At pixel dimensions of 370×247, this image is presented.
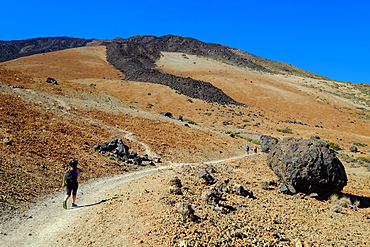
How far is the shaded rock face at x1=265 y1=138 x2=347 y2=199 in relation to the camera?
49.4ft

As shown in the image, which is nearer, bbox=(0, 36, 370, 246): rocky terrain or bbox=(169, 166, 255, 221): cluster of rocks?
bbox=(0, 36, 370, 246): rocky terrain

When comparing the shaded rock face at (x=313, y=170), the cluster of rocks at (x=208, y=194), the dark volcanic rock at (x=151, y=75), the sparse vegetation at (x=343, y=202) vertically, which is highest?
the dark volcanic rock at (x=151, y=75)

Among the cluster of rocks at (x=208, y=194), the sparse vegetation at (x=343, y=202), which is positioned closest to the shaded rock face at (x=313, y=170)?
the sparse vegetation at (x=343, y=202)

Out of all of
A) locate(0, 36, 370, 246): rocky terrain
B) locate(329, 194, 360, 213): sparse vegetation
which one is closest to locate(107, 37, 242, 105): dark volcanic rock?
locate(0, 36, 370, 246): rocky terrain

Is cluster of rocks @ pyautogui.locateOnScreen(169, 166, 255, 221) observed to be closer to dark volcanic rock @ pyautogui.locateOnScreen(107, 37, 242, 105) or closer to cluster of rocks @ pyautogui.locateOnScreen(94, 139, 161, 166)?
cluster of rocks @ pyautogui.locateOnScreen(94, 139, 161, 166)

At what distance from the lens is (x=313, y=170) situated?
15062mm

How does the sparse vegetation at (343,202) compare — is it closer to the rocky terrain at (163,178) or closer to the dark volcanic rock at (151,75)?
the rocky terrain at (163,178)

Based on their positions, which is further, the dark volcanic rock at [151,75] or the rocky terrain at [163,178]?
the dark volcanic rock at [151,75]

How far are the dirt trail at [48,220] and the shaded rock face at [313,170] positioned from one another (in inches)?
411

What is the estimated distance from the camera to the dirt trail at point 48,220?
28.9 feet

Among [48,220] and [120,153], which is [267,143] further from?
[48,220]

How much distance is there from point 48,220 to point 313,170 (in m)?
13.7

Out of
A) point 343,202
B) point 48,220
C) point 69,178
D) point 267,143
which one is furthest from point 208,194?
point 267,143

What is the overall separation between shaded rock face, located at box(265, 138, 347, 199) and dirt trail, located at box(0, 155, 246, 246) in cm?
1045
